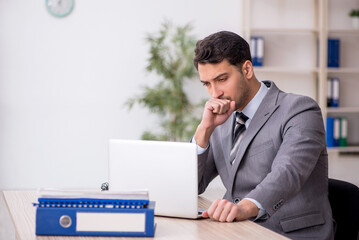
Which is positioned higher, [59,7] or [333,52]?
[59,7]

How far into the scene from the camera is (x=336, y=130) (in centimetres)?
588

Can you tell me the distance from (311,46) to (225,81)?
4.23 metres

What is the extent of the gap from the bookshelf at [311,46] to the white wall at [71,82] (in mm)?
805

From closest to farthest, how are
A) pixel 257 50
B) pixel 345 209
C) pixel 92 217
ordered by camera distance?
pixel 92 217 < pixel 345 209 < pixel 257 50

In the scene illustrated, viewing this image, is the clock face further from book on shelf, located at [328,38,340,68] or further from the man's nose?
the man's nose

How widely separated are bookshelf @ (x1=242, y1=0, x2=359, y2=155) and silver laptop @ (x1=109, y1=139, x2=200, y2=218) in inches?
168

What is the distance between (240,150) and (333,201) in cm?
39

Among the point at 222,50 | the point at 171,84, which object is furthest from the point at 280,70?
the point at 222,50

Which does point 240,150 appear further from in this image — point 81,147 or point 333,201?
point 81,147

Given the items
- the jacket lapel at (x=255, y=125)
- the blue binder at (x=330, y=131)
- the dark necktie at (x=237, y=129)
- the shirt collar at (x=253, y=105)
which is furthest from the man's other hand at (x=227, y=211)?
the blue binder at (x=330, y=131)

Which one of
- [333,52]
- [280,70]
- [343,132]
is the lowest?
[343,132]

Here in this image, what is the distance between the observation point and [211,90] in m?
2.21

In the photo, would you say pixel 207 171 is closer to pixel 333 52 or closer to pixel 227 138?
pixel 227 138

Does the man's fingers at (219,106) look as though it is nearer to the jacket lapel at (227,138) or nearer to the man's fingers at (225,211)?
the jacket lapel at (227,138)
